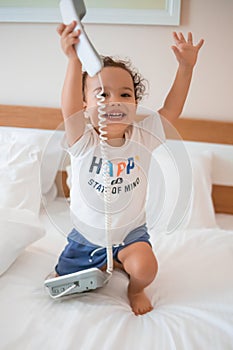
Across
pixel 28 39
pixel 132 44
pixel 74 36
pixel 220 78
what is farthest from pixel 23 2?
pixel 74 36

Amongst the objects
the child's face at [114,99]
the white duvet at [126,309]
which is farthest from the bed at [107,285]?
the child's face at [114,99]

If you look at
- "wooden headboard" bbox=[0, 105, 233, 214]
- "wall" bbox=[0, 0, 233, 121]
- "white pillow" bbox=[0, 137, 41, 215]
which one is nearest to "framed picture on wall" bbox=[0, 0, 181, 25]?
"wall" bbox=[0, 0, 233, 121]

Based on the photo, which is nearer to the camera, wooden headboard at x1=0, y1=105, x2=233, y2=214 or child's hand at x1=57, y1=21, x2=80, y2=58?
child's hand at x1=57, y1=21, x2=80, y2=58

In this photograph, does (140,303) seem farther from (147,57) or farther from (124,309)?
(147,57)

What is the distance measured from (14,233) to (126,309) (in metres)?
0.37

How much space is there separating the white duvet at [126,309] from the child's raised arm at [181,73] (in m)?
0.43

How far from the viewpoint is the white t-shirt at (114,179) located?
0.97 meters

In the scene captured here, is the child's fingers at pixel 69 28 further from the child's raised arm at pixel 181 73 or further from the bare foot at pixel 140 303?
the bare foot at pixel 140 303

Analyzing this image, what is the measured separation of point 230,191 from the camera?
1.81 metres

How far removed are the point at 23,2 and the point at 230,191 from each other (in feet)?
3.82

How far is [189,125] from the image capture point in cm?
178

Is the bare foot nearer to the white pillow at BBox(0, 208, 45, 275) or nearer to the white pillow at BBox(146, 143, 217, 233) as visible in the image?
the white pillow at BBox(146, 143, 217, 233)

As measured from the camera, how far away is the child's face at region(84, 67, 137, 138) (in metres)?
0.94

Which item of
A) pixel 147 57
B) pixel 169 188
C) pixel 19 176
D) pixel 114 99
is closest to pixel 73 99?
pixel 114 99
